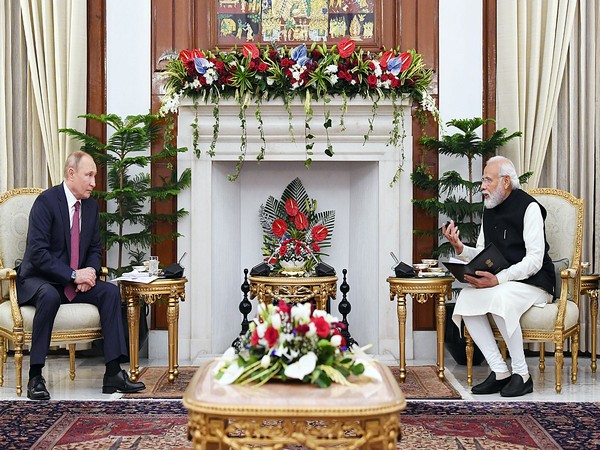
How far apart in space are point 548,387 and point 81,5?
471 cm

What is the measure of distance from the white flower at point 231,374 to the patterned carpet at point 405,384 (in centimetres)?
208

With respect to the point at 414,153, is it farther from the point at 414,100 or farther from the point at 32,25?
the point at 32,25

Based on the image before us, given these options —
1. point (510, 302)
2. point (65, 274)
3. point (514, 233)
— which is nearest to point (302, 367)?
point (510, 302)

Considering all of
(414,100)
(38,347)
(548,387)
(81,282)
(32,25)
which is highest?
(32,25)

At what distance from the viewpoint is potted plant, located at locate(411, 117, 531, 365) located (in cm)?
639

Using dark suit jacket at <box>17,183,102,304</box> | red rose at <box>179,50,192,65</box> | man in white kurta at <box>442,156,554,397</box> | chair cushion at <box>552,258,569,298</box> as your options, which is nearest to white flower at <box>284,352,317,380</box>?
man in white kurta at <box>442,156,554,397</box>

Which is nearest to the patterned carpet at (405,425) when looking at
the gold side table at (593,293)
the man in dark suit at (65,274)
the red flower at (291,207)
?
the man in dark suit at (65,274)

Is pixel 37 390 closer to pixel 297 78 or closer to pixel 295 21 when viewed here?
pixel 297 78

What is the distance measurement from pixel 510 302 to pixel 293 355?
7.83 feet

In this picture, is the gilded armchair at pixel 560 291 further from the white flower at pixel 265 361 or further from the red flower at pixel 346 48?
the white flower at pixel 265 361

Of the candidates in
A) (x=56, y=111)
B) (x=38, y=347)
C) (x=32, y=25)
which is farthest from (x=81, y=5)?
(x=38, y=347)

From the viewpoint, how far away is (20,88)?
6.84 m

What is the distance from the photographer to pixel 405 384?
5.75 metres

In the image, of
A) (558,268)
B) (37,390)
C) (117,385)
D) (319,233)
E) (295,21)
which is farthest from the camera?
(295,21)
